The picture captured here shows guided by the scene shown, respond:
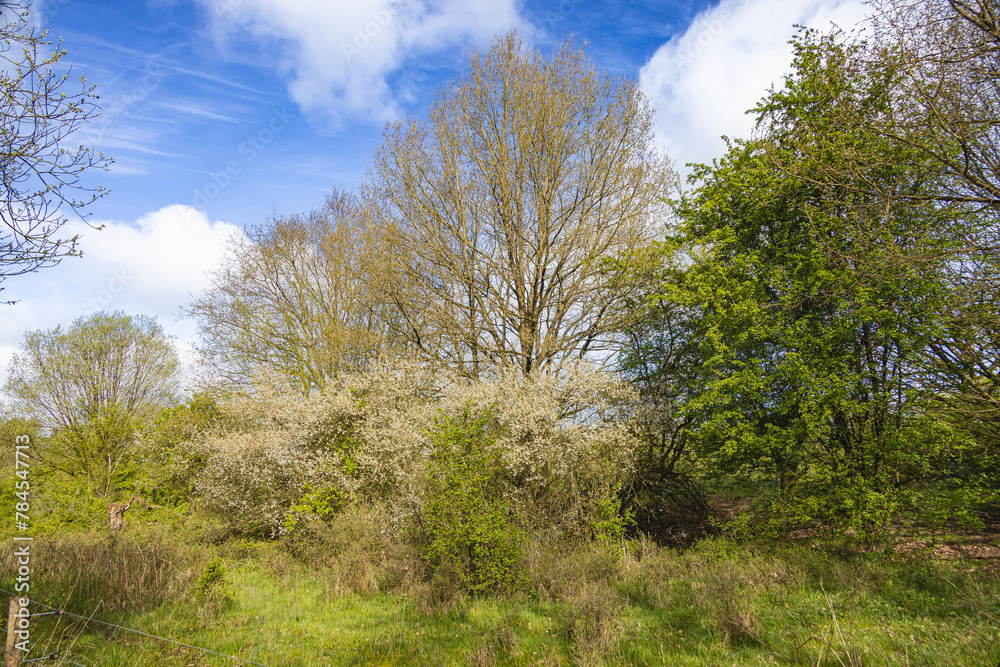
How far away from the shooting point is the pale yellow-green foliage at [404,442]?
9289 millimetres

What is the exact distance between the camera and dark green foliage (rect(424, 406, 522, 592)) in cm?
725

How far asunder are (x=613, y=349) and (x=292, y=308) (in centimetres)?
1249

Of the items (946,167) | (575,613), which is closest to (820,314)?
(946,167)

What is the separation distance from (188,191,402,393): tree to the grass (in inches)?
354

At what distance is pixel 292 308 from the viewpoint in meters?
18.2

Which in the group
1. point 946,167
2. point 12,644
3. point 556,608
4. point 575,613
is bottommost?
point 556,608

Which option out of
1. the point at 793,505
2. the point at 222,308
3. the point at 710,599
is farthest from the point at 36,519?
the point at 793,505

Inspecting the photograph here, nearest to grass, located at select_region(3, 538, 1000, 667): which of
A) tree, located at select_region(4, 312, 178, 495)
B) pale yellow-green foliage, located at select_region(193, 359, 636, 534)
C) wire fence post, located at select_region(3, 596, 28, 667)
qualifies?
wire fence post, located at select_region(3, 596, 28, 667)

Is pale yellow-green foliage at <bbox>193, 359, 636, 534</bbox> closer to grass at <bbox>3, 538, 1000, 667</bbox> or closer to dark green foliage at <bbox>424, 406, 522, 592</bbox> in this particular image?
dark green foliage at <bbox>424, 406, 522, 592</bbox>

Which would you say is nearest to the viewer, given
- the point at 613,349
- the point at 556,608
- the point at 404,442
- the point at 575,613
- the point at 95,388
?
the point at 575,613

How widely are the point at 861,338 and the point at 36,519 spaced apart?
1764 cm

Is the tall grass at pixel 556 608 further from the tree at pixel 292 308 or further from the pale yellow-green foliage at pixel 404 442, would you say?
the tree at pixel 292 308

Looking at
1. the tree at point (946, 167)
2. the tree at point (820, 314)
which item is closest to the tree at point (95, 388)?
the tree at point (820, 314)

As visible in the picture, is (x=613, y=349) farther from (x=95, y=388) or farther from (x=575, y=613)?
(x=95, y=388)
